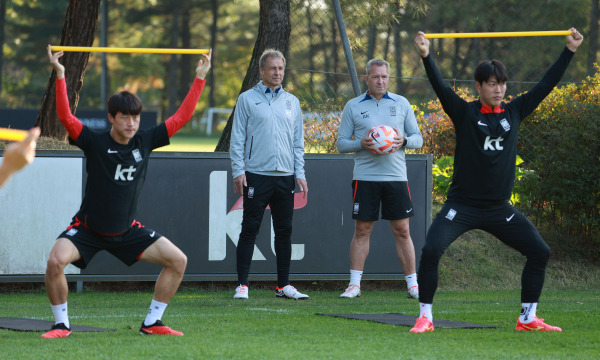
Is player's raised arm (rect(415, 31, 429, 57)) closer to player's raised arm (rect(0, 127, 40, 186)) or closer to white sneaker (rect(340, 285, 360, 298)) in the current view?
white sneaker (rect(340, 285, 360, 298))

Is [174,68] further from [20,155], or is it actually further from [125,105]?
[20,155]

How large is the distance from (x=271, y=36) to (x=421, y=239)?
364 centimetres

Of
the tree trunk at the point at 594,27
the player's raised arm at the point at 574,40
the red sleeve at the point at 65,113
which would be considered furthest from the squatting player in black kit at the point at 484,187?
the tree trunk at the point at 594,27

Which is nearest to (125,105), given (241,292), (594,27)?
(241,292)

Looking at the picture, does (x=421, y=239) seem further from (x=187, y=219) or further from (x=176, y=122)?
(x=176, y=122)

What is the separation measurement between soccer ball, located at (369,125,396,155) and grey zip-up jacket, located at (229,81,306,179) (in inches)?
29.1

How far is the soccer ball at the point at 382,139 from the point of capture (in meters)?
8.74

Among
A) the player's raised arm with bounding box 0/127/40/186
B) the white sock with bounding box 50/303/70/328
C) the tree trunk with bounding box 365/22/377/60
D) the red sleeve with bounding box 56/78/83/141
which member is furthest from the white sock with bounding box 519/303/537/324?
the tree trunk with bounding box 365/22/377/60

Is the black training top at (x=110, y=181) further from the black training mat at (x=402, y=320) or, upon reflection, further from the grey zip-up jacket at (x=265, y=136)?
the grey zip-up jacket at (x=265, y=136)

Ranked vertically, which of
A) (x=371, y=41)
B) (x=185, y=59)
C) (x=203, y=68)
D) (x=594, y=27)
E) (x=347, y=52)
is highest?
(x=594, y=27)

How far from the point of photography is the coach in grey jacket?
870 centimetres

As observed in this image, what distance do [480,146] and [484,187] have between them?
0.30m

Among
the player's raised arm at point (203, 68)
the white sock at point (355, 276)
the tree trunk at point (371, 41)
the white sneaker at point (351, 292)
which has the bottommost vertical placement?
the white sneaker at point (351, 292)

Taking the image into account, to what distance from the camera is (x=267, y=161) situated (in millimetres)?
8672
